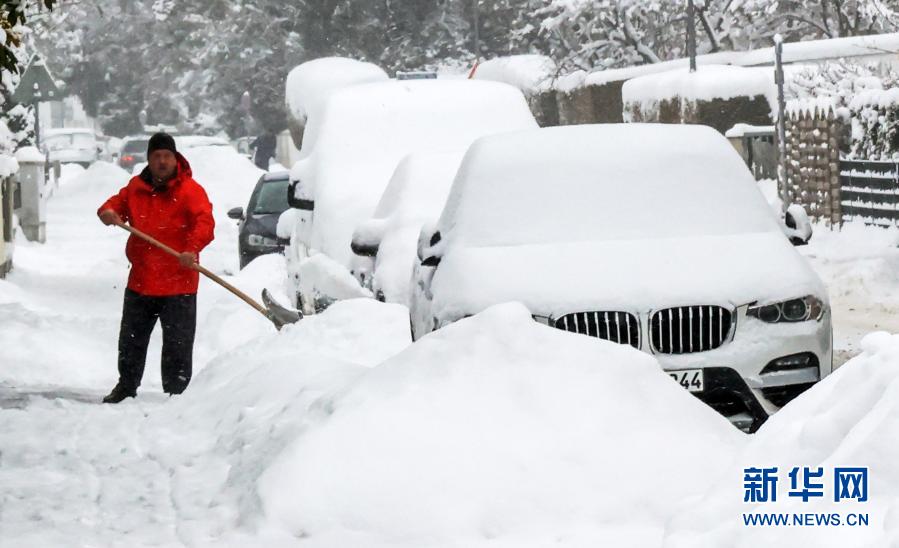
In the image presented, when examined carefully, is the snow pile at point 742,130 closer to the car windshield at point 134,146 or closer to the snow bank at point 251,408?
the snow bank at point 251,408

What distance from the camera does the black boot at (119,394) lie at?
1038 cm

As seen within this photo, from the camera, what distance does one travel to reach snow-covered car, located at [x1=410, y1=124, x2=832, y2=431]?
26.2 ft

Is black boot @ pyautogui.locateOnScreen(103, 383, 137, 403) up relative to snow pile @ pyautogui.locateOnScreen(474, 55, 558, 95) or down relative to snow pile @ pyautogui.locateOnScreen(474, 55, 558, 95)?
up

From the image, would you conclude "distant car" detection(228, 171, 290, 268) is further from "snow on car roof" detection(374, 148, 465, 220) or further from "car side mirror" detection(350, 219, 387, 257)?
"car side mirror" detection(350, 219, 387, 257)

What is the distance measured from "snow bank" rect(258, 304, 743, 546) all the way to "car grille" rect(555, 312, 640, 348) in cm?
104

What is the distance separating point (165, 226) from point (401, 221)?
171 cm

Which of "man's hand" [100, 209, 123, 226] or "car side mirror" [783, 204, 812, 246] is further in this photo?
"man's hand" [100, 209, 123, 226]

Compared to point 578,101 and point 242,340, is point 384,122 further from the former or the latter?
point 578,101

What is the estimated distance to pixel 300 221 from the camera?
1437cm

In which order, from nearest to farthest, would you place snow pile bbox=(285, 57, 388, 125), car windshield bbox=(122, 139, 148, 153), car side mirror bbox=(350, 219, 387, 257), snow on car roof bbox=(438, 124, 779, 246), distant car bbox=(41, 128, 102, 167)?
snow on car roof bbox=(438, 124, 779, 246) < car side mirror bbox=(350, 219, 387, 257) < snow pile bbox=(285, 57, 388, 125) < car windshield bbox=(122, 139, 148, 153) < distant car bbox=(41, 128, 102, 167)

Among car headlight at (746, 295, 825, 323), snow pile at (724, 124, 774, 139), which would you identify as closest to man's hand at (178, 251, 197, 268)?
car headlight at (746, 295, 825, 323)

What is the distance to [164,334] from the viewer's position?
1046 cm

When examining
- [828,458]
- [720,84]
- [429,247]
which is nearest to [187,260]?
[429,247]

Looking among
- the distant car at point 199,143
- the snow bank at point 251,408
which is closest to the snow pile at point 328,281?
the snow bank at point 251,408
